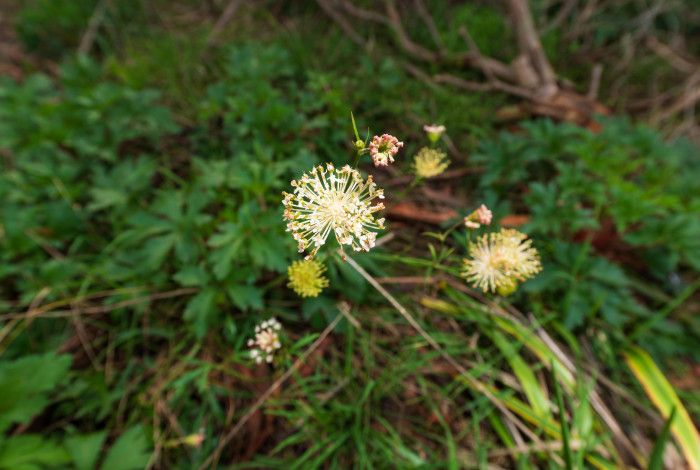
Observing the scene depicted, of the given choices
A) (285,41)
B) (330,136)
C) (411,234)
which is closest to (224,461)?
(411,234)

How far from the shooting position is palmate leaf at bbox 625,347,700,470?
1.92 meters

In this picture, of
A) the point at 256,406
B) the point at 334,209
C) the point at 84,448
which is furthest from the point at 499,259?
the point at 84,448

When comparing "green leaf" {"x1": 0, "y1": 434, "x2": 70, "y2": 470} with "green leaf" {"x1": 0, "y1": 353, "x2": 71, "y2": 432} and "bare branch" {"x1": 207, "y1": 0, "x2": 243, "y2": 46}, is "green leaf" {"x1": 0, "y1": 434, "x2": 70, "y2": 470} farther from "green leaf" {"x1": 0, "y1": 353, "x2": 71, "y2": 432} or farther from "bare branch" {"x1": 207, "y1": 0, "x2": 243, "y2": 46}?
"bare branch" {"x1": 207, "y1": 0, "x2": 243, "y2": 46}

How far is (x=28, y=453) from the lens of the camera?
60.7 inches

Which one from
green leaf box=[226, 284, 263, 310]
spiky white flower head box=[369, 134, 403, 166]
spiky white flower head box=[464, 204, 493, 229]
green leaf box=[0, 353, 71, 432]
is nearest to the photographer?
spiky white flower head box=[369, 134, 403, 166]

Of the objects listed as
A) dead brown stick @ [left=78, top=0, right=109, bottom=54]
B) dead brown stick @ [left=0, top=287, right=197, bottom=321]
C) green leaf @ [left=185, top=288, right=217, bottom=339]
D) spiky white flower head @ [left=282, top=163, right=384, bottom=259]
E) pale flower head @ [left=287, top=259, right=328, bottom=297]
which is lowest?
dead brown stick @ [left=0, top=287, right=197, bottom=321]

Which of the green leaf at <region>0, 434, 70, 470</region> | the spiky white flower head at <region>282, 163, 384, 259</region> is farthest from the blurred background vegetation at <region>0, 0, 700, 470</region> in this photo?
the spiky white flower head at <region>282, 163, 384, 259</region>

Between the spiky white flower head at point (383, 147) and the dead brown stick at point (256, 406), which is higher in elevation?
the spiky white flower head at point (383, 147)

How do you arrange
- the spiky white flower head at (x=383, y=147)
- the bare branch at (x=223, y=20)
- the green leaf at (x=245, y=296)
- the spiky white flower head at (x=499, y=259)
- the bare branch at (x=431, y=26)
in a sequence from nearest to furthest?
the spiky white flower head at (x=383, y=147)
the spiky white flower head at (x=499, y=259)
the green leaf at (x=245, y=296)
the bare branch at (x=431, y=26)
the bare branch at (x=223, y=20)

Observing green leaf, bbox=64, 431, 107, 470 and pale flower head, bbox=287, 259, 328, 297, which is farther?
green leaf, bbox=64, 431, 107, 470

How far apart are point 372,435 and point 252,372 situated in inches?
22.3

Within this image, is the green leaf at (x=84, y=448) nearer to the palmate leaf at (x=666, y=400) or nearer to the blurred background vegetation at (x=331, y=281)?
the blurred background vegetation at (x=331, y=281)

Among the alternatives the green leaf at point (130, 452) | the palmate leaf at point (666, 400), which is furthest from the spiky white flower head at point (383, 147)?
the palmate leaf at point (666, 400)

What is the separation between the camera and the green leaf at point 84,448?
1.64 meters
